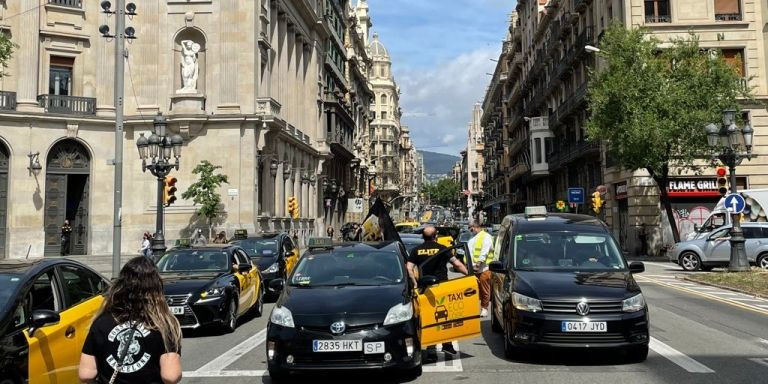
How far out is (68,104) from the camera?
110 ft

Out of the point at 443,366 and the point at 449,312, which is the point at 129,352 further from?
the point at 443,366

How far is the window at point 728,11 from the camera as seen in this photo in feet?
114

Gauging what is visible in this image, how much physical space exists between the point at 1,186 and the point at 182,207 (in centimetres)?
867

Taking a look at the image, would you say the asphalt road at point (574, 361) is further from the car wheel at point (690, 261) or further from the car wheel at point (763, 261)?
the car wheel at point (763, 261)

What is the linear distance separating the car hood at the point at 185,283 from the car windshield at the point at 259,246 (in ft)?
17.7

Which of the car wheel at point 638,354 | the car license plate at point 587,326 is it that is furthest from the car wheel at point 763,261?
the car license plate at point 587,326

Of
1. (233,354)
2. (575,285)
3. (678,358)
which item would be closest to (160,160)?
(233,354)

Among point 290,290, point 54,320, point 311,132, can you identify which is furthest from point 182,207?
point 54,320

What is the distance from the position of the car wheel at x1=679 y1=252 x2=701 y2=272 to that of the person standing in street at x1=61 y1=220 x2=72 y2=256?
91.3 feet

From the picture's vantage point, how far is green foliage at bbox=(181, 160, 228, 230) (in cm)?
3152

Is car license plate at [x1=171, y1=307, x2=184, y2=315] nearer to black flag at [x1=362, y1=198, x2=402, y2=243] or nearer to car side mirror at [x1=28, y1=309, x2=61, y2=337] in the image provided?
black flag at [x1=362, y1=198, x2=402, y2=243]

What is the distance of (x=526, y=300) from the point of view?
7.79 m

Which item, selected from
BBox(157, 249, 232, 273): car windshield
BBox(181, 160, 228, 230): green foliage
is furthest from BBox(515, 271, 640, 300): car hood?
BBox(181, 160, 228, 230): green foliage

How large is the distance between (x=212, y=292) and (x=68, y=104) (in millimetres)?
27190
